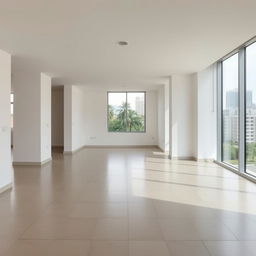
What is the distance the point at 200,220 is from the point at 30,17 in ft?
11.2

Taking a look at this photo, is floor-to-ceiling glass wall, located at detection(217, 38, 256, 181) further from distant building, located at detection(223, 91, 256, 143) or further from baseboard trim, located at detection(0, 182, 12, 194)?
baseboard trim, located at detection(0, 182, 12, 194)

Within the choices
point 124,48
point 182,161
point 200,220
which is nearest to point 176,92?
point 182,161

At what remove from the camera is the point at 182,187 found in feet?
16.4

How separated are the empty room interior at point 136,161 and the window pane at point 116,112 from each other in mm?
3045

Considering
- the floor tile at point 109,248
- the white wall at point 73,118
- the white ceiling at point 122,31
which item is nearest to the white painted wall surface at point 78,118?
the white wall at point 73,118

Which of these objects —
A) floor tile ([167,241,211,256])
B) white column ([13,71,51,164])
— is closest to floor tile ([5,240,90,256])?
floor tile ([167,241,211,256])

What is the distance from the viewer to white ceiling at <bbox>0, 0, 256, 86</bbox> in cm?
335

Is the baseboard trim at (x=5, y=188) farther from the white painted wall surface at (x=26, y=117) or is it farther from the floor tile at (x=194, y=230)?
the floor tile at (x=194, y=230)

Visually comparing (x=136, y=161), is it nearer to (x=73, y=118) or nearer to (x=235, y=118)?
(x=235, y=118)

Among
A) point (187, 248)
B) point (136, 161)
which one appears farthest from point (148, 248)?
point (136, 161)

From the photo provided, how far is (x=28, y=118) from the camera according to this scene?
24.5ft

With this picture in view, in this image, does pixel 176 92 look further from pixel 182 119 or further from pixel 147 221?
pixel 147 221

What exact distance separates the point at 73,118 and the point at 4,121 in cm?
552

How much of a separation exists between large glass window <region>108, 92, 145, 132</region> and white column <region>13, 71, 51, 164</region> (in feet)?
18.6
